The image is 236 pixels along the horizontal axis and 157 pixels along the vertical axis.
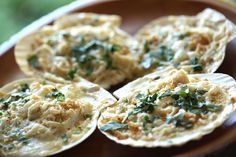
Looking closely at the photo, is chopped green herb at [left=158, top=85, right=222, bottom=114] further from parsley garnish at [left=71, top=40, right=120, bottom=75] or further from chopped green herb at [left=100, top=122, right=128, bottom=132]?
parsley garnish at [left=71, top=40, right=120, bottom=75]

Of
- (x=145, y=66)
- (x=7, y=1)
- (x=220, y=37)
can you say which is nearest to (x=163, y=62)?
(x=145, y=66)

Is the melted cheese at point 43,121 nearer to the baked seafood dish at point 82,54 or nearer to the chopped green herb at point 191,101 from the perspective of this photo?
the baked seafood dish at point 82,54

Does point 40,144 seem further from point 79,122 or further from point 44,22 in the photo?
point 44,22

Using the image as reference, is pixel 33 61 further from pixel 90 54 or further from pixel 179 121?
pixel 179 121

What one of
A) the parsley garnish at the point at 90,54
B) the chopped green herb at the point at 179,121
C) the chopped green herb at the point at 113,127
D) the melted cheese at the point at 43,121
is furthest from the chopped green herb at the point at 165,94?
the parsley garnish at the point at 90,54

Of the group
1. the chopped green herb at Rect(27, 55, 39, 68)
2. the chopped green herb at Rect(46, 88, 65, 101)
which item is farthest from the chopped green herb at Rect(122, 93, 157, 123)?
the chopped green herb at Rect(27, 55, 39, 68)

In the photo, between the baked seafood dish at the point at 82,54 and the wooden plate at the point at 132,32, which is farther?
the baked seafood dish at the point at 82,54

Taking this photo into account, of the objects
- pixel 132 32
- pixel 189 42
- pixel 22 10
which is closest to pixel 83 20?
pixel 132 32
